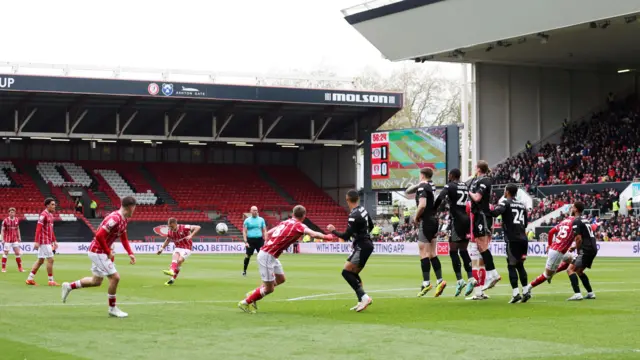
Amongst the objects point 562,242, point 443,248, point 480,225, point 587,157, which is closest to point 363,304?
point 480,225

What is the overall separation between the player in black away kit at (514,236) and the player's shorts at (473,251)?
0.90m

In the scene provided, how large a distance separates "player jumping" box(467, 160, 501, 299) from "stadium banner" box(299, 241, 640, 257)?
17.6 m

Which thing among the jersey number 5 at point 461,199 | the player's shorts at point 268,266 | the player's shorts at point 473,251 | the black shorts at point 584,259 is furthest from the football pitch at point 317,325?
the jersey number 5 at point 461,199

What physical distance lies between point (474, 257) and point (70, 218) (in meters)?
48.1

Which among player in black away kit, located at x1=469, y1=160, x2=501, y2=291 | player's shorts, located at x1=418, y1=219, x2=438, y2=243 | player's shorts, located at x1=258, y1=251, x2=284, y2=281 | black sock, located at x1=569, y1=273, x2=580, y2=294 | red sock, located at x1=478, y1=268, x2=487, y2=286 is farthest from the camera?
red sock, located at x1=478, y1=268, x2=487, y2=286

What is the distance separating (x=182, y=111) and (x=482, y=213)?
49.7m

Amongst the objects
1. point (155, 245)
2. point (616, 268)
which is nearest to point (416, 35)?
point (155, 245)

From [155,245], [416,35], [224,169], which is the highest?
[416,35]

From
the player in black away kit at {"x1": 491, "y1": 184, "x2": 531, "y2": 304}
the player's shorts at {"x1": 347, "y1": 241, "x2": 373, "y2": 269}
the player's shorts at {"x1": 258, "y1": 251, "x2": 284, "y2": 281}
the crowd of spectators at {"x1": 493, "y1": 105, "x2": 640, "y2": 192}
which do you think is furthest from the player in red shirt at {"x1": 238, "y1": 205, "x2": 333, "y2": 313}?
the crowd of spectators at {"x1": 493, "y1": 105, "x2": 640, "y2": 192}

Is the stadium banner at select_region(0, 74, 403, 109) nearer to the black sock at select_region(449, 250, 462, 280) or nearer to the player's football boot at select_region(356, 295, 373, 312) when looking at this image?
the black sock at select_region(449, 250, 462, 280)

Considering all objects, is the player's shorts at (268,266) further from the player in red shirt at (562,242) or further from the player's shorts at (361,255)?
the player in red shirt at (562,242)

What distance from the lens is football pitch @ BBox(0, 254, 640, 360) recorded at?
10.9 m

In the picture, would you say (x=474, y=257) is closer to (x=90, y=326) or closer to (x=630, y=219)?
(x=90, y=326)

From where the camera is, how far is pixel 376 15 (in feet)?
172
